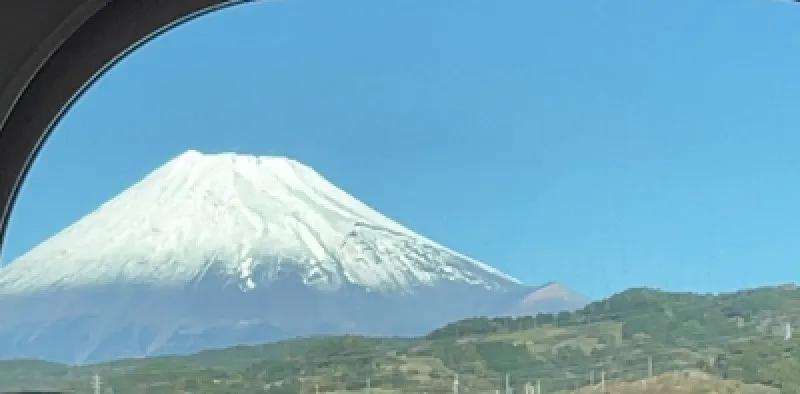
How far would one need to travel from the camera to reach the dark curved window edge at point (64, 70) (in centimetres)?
131

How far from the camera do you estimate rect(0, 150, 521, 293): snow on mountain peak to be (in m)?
1.41

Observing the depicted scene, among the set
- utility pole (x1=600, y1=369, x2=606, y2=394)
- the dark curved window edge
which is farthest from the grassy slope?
the dark curved window edge

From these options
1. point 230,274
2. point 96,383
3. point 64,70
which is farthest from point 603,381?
point 64,70

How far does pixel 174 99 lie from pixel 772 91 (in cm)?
83

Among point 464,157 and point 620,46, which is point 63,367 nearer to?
point 464,157

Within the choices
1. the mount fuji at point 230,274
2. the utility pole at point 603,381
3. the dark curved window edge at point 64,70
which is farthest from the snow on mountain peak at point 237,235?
the utility pole at point 603,381

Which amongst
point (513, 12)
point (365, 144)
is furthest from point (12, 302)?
point (513, 12)

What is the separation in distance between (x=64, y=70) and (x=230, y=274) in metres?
0.35

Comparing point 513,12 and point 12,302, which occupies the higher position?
point 513,12

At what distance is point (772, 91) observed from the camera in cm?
142

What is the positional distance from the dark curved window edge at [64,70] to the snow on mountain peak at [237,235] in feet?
0.42

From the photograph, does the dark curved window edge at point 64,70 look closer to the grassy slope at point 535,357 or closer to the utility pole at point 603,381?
the grassy slope at point 535,357

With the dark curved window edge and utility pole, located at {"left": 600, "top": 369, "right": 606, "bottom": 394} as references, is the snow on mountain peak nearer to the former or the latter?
the dark curved window edge

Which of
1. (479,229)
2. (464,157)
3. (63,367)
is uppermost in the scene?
(464,157)
